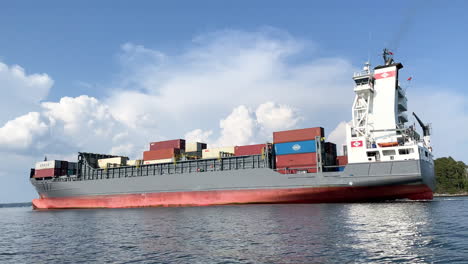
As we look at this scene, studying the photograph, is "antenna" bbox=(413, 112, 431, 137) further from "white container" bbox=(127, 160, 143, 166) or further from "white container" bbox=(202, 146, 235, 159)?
"white container" bbox=(127, 160, 143, 166)

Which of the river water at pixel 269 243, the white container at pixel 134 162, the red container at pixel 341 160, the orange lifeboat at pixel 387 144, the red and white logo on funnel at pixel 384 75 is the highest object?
the red and white logo on funnel at pixel 384 75

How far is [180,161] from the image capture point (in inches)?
1646

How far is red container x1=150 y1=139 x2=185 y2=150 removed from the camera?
44781 millimetres

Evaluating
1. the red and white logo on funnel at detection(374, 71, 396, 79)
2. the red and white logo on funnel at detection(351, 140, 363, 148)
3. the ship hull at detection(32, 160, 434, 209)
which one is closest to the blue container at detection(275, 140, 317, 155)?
the ship hull at detection(32, 160, 434, 209)

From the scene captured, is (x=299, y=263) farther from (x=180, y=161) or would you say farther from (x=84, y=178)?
(x=84, y=178)

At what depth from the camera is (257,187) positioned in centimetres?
3559

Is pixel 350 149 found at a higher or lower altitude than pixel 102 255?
higher

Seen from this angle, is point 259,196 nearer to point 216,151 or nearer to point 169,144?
point 216,151

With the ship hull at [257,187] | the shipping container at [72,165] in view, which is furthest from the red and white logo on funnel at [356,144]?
the shipping container at [72,165]

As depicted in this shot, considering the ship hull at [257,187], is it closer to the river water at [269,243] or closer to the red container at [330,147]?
the red container at [330,147]

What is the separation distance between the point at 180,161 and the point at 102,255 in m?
28.4

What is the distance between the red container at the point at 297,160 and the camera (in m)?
34.0

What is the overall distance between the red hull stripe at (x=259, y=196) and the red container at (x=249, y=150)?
4767mm

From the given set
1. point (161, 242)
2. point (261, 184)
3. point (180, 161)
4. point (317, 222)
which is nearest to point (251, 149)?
point (261, 184)
